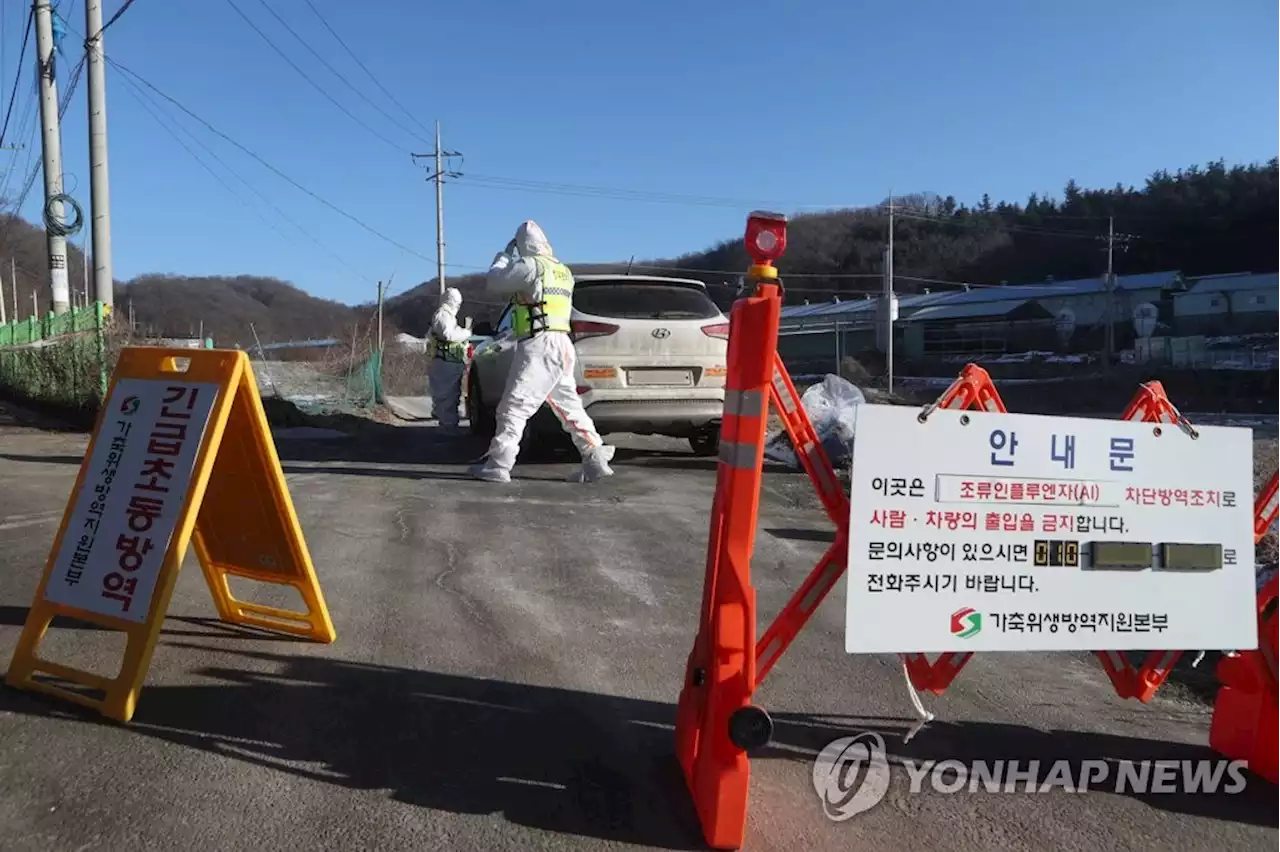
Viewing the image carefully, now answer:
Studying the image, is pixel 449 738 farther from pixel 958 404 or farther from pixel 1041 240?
pixel 1041 240

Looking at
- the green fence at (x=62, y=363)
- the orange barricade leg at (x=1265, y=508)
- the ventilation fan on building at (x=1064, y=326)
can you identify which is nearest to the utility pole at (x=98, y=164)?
the green fence at (x=62, y=363)

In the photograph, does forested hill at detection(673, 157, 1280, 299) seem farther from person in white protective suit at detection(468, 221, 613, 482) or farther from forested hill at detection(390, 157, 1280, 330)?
person in white protective suit at detection(468, 221, 613, 482)

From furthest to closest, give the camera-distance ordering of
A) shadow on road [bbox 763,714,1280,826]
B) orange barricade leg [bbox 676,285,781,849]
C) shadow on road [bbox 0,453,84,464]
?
shadow on road [bbox 0,453,84,464] < shadow on road [bbox 763,714,1280,826] < orange barricade leg [bbox 676,285,781,849]

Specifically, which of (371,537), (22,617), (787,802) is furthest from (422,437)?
(787,802)

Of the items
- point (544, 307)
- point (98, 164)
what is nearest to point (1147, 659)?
point (544, 307)

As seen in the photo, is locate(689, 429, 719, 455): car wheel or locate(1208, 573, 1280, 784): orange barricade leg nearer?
locate(1208, 573, 1280, 784): orange barricade leg

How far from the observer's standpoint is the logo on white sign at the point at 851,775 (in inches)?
115

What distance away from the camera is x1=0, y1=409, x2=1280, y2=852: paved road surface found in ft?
8.83

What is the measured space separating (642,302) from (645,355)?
2.14 feet

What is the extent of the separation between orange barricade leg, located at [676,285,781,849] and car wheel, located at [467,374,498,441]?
8329mm

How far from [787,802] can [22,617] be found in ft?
11.1

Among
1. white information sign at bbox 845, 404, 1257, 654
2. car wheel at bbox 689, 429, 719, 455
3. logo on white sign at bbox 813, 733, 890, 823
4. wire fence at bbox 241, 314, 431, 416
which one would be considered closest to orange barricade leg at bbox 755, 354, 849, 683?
white information sign at bbox 845, 404, 1257, 654

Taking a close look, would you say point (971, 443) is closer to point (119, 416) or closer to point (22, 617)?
point (119, 416)

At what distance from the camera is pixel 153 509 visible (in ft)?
11.4
